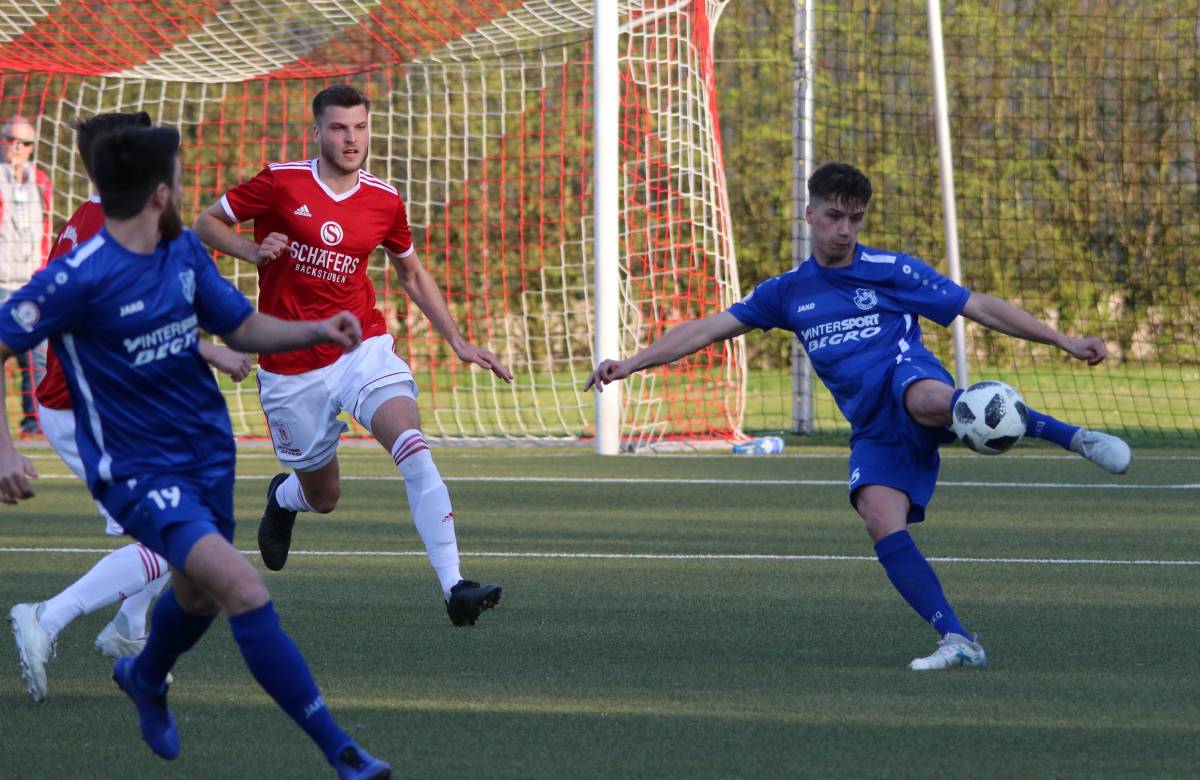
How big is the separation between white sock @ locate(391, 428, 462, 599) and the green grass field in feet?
0.78

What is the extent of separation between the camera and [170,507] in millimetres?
3752

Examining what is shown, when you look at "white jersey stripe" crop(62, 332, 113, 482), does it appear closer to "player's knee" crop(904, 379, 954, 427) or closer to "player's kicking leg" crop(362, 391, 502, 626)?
"player's kicking leg" crop(362, 391, 502, 626)

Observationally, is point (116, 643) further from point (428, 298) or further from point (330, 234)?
point (428, 298)

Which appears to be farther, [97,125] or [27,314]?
[97,125]

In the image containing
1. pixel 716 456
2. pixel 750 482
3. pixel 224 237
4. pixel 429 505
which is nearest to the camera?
pixel 429 505

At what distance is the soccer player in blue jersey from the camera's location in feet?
17.1

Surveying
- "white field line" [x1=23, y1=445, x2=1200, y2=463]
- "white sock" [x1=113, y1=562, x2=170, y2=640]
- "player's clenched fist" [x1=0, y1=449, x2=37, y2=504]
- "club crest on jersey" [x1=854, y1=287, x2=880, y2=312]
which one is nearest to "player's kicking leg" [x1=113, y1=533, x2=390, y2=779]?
"player's clenched fist" [x1=0, y1=449, x2=37, y2=504]

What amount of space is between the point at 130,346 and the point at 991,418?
247 cm

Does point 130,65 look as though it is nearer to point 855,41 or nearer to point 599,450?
point 599,450

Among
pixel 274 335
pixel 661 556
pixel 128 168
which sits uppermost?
pixel 128 168

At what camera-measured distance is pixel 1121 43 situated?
1702 cm

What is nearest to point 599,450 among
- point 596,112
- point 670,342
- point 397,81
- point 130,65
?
point 596,112

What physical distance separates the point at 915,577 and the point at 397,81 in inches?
498

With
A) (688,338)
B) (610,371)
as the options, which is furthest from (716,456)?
(610,371)
